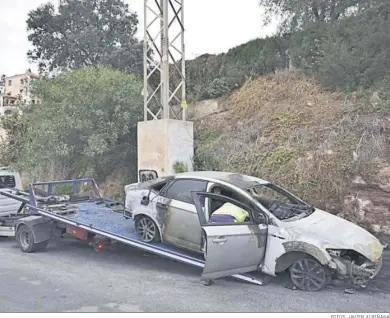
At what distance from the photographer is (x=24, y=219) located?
7.51 m

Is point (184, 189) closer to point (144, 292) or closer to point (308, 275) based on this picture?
point (144, 292)

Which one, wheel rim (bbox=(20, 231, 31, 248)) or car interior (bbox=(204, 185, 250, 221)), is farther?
wheel rim (bbox=(20, 231, 31, 248))

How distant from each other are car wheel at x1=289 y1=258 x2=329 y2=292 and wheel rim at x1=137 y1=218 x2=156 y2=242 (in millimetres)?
2295

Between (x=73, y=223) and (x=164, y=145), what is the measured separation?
3627mm

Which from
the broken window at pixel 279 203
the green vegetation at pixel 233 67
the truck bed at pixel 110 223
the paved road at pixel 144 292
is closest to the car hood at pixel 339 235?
the broken window at pixel 279 203

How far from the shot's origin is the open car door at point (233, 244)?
16.3 ft

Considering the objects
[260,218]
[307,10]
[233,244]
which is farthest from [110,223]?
[307,10]

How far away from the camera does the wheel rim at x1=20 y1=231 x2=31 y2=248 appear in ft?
24.2

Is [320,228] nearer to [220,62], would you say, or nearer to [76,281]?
[76,281]

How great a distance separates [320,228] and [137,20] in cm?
1658

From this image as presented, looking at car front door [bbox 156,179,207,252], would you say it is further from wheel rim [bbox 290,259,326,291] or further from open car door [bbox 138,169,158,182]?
open car door [bbox 138,169,158,182]

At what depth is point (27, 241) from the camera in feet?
24.3

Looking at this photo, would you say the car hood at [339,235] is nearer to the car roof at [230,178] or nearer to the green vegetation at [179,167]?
the car roof at [230,178]

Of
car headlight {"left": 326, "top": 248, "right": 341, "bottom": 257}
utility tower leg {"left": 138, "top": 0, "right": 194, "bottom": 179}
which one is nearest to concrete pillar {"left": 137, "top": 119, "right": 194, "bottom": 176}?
utility tower leg {"left": 138, "top": 0, "right": 194, "bottom": 179}
